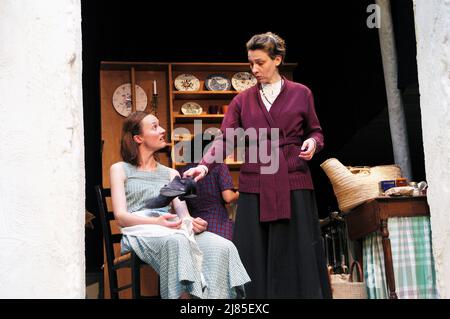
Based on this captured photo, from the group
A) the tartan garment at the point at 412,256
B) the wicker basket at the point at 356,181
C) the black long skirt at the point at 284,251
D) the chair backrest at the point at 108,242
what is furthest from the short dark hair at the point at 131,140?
the tartan garment at the point at 412,256

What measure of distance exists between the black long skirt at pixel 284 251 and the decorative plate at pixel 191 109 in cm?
351

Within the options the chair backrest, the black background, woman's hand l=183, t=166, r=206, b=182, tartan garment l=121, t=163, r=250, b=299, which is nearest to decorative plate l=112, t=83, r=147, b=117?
the black background

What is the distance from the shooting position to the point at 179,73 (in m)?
7.57

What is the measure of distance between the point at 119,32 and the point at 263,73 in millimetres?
4433

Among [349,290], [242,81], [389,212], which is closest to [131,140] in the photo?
[389,212]

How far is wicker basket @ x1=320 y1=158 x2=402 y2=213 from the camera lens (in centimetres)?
505

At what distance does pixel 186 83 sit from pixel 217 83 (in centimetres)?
30

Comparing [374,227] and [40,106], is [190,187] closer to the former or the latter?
[40,106]

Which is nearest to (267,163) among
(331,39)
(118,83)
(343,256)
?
(343,256)

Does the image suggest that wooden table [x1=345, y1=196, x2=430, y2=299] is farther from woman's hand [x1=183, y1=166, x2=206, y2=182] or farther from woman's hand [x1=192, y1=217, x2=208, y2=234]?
woman's hand [x1=183, y1=166, x2=206, y2=182]

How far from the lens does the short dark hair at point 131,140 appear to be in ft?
15.0

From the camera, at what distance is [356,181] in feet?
16.7

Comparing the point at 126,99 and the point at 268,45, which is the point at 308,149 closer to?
the point at 268,45

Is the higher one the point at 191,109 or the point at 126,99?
Result: the point at 126,99
